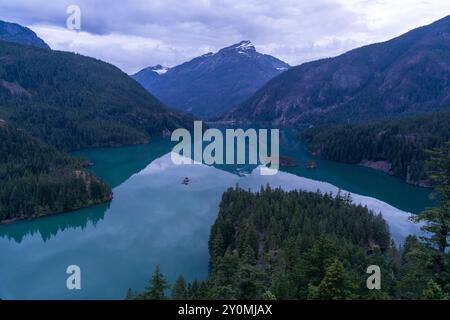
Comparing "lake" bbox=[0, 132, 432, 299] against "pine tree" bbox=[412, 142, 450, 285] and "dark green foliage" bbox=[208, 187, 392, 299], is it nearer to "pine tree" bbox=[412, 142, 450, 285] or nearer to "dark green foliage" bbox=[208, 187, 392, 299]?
"dark green foliage" bbox=[208, 187, 392, 299]

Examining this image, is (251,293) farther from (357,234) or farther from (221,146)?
(221,146)

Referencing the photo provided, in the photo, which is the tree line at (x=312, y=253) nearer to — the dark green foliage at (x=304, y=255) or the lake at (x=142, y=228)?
the dark green foliage at (x=304, y=255)

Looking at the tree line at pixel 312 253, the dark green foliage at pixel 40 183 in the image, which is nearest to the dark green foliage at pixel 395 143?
the tree line at pixel 312 253

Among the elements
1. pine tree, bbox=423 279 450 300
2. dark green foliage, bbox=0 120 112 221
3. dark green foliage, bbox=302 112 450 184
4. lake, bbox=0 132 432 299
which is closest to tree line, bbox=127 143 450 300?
pine tree, bbox=423 279 450 300

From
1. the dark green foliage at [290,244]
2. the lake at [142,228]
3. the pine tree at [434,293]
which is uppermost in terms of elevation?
the pine tree at [434,293]

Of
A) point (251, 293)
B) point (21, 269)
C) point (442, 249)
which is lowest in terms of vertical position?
point (21, 269)
